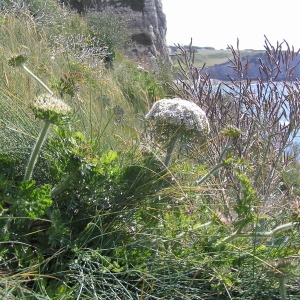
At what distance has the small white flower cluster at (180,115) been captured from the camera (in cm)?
182

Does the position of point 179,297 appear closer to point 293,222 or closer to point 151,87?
point 293,222

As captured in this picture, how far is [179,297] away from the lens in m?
1.59

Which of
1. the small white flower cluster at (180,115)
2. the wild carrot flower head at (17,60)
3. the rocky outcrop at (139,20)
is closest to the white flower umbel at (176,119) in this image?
the small white flower cluster at (180,115)

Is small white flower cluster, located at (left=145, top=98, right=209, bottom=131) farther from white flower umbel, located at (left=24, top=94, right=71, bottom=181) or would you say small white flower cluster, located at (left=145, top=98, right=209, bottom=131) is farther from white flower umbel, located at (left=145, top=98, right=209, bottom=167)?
white flower umbel, located at (left=24, top=94, right=71, bottom=181)

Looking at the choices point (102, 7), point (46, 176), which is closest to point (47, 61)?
point (46, 176)

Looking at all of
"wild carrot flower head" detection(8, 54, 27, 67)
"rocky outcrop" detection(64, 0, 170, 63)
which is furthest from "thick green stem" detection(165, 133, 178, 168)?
"rocky outcrop" detection(64, 0, 170, 63)

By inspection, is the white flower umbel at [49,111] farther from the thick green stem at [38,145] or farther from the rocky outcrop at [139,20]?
the rocky outcrop at [139,20]

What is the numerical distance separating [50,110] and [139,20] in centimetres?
1373

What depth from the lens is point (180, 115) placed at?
1.82 metres

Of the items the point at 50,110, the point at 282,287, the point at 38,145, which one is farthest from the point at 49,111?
the point at 282,287

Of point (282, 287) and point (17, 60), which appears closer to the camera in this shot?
point (282, 287)

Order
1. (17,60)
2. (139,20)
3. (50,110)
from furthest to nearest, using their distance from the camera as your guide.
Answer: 1. (139,20)
2. (17,60)
3. (50,110)

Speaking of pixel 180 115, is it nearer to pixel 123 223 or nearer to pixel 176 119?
→ pixel 176 119

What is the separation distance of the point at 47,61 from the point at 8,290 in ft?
11.2
